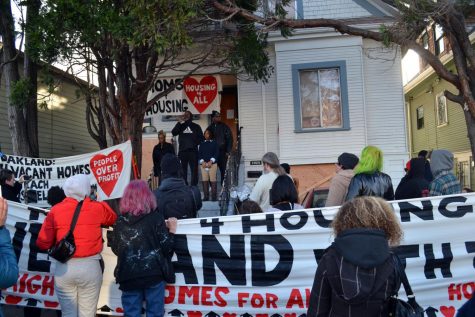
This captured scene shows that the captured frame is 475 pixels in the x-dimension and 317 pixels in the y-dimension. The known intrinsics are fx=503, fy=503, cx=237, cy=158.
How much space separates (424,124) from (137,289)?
2485 cm

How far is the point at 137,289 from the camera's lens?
482cm

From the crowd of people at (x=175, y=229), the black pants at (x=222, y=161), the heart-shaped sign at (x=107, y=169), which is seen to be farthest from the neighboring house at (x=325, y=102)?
the crowd of people at (x=175, y=229)

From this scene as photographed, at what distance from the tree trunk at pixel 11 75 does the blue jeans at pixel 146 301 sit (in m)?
8.34

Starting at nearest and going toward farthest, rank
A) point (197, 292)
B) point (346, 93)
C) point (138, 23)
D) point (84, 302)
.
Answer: point (84, 302) < point (197, 292) < point (138, 23) < point (346, 93)

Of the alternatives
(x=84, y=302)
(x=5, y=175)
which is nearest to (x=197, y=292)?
(x=84, y=302)

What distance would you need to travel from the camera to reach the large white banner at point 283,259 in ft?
17.2

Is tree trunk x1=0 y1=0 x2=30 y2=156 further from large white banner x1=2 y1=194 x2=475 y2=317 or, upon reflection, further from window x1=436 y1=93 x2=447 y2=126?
window x1=436 y1=93 x2=447 y2=126

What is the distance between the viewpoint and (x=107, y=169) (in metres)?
9.30

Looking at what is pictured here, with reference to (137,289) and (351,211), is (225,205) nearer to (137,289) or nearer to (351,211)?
(137,289)

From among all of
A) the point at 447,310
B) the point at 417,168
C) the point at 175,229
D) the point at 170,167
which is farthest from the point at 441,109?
the point at 175,229

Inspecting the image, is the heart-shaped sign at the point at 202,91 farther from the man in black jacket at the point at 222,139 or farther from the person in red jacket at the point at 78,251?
the person in red jacket at the point at 78,251

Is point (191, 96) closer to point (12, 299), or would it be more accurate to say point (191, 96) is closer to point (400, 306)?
point (12, 299)

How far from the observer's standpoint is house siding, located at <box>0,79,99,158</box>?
59.0ft

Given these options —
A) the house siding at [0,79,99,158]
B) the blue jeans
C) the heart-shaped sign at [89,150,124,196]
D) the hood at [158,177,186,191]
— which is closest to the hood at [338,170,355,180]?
the hood at [158,177,186,191]
